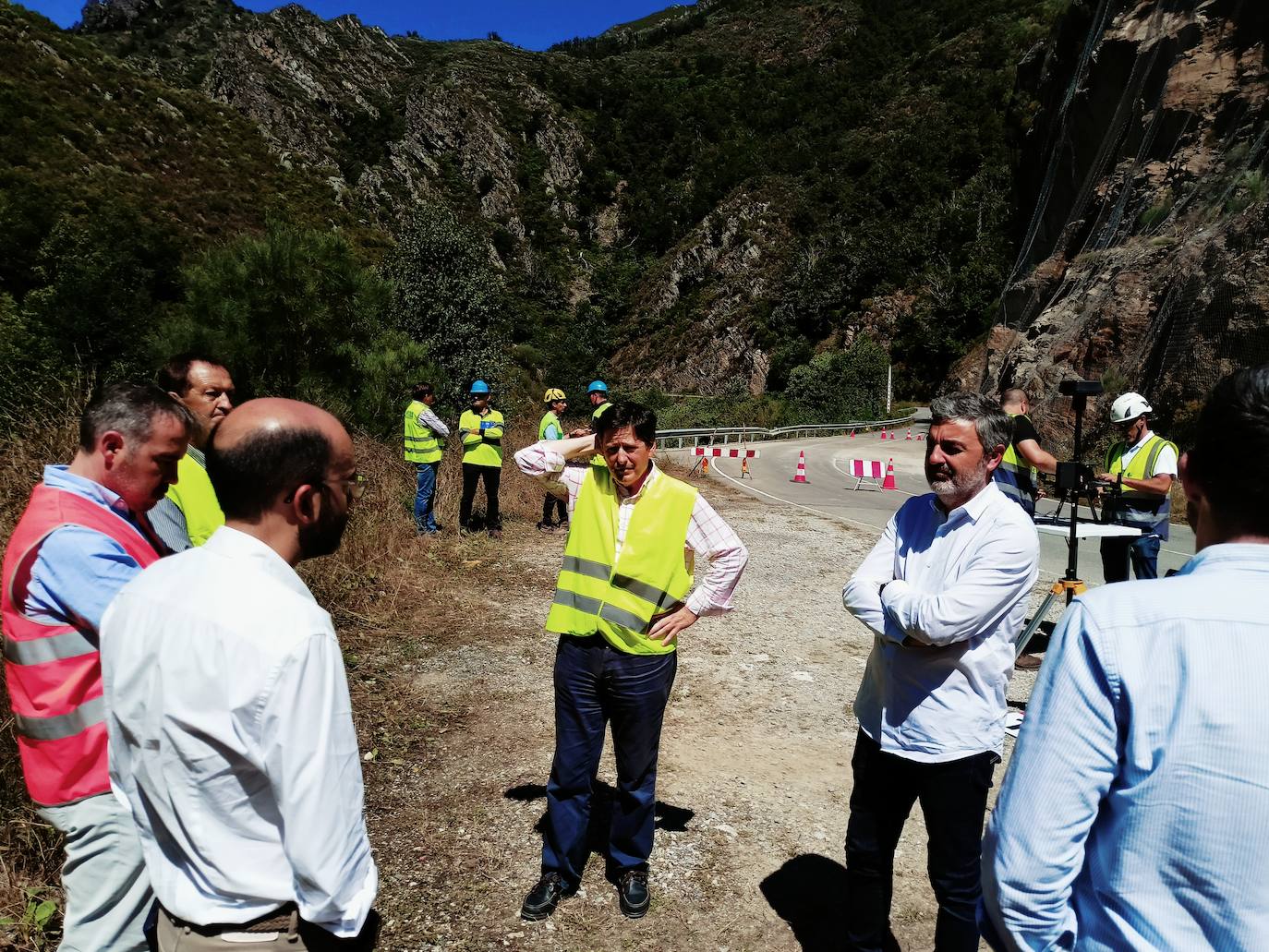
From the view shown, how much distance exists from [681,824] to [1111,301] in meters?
18.7

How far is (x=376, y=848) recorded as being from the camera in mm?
3379

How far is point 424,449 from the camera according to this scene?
904cm

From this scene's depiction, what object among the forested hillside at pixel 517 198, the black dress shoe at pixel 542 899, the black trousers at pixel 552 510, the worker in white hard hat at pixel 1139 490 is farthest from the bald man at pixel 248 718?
the forested hillside at pixel 517 198

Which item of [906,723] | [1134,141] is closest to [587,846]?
[906,723]

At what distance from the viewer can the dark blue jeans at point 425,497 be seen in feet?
30.1

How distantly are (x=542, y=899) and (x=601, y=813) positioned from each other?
811mm

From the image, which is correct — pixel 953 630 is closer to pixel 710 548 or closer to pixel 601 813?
pixel 710 548

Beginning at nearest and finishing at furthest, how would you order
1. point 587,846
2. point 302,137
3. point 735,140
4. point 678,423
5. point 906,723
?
point 906,723, point 587,846, point 678,423, point 302,137, point 735,140

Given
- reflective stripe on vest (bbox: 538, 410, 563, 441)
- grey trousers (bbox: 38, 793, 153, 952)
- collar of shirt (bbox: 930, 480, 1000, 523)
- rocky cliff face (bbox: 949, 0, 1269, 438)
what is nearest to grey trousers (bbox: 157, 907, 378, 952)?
grey trousers (bbox: 38, 793, 153, 952)

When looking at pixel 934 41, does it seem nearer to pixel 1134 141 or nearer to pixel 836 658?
pixel 1134 141

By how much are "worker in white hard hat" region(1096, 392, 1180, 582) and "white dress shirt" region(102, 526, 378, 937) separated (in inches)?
234

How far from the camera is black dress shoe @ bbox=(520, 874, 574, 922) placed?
2.97 metres

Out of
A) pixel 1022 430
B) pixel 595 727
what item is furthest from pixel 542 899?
pixel 1022 430

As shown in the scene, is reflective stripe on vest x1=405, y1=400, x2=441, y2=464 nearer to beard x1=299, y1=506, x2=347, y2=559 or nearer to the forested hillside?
the forested hillside
